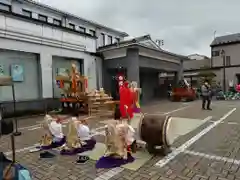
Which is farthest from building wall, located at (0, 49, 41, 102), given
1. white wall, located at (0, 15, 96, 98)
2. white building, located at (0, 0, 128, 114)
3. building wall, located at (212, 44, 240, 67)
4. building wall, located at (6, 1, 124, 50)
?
building wall, located at (212, 44, 240, 67)

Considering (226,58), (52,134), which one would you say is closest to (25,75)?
A: (52,134)

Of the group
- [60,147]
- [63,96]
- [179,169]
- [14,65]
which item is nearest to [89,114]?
[63,96]

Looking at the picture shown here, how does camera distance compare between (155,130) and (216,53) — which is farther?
(216,53)

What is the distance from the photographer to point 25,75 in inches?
438

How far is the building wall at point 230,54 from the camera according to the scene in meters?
27.7

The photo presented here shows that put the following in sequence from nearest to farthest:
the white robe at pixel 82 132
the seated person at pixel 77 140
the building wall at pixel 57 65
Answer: the seated person at pixel 77 140, the white robe at pixel 82 132, the building wall at pixel 57 65

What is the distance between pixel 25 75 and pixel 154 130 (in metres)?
8.86

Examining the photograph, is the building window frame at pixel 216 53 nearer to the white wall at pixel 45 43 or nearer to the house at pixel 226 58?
the house at pixel 226 58

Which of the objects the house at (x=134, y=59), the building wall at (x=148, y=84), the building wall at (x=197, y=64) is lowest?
the building wall at (x=148, y=84)

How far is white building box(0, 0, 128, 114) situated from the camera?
10.3 metres

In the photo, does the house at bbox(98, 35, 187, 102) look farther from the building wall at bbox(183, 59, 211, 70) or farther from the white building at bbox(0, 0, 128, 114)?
the building wall at bbox(183, 59, 211, 70)

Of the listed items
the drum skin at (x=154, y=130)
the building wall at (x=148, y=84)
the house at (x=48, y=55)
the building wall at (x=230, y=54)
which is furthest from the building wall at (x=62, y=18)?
the building wall at (x=230, y=54)

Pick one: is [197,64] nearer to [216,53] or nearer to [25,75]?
[216,53]

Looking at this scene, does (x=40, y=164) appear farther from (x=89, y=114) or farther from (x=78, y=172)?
(x=89, y=114)
